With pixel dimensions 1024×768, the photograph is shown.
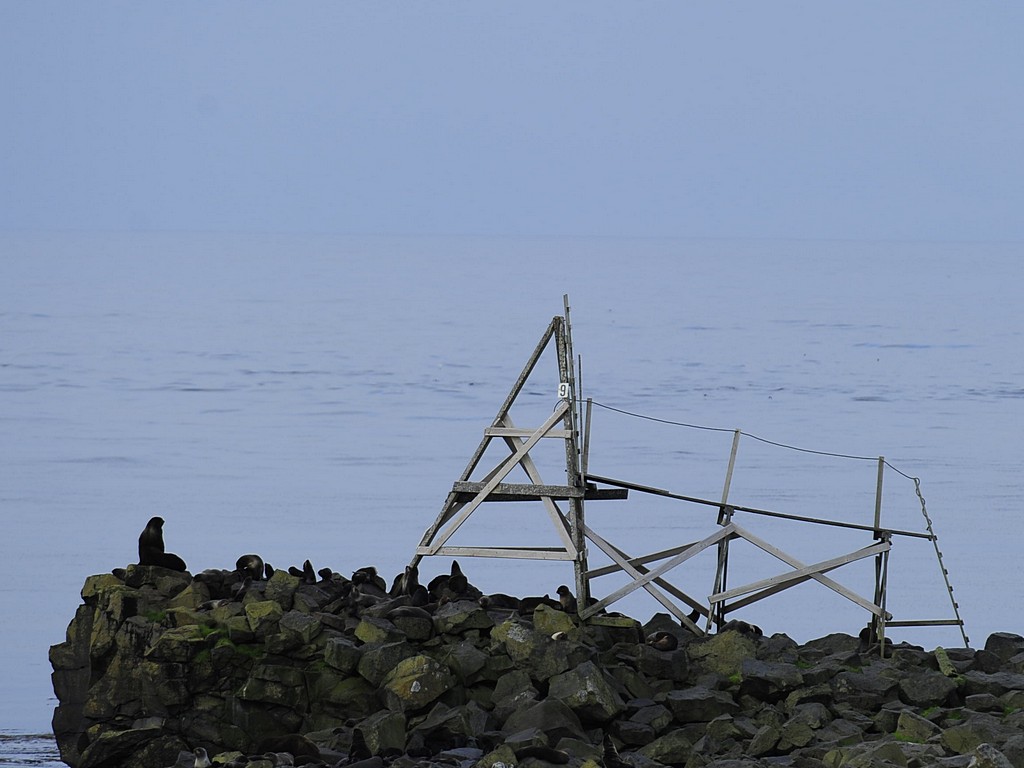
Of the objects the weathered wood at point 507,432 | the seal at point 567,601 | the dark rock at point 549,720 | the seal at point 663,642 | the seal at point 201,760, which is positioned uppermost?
the weathered wood at point 507,432

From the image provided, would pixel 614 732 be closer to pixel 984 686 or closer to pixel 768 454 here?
pixel 984 686

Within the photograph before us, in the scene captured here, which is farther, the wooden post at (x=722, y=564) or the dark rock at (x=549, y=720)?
the wooden post at (x=722, y=564)

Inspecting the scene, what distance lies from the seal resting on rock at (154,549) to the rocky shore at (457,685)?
11.0 inches

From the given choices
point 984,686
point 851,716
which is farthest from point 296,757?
point 984,686

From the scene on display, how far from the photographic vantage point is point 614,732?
19.5 meters

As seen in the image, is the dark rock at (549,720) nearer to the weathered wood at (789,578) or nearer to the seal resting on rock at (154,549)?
the weathered wood at (789,578)

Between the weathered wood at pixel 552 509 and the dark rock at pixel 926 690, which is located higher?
the weathered wood at pixel 552 509

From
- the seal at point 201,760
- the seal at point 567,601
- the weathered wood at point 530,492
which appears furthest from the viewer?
the weathered wood at point 530,492

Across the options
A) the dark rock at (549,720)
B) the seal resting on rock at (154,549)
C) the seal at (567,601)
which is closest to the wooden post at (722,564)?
the seal at (567,601)

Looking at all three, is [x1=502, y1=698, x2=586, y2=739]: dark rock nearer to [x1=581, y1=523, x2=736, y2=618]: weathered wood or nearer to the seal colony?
the seal colony

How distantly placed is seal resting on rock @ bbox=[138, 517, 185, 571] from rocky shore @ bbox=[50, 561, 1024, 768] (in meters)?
0.28

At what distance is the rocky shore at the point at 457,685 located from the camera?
1894 cm

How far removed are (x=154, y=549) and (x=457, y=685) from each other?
504 centimetres

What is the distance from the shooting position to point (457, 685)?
2036 centimetres
